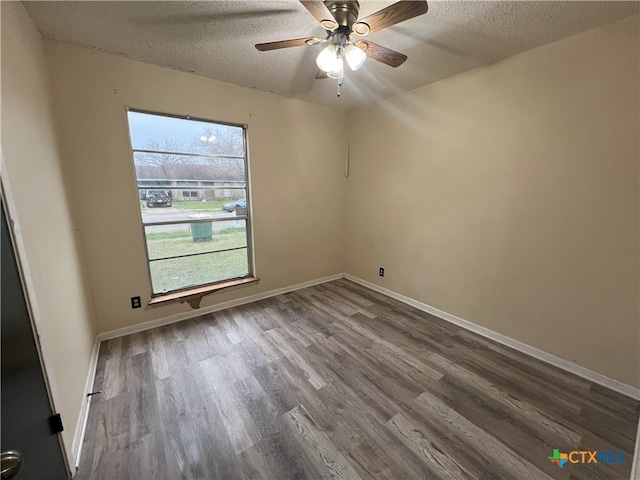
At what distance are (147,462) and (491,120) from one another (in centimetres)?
338

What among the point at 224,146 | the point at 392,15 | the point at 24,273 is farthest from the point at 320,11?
the point at 224,146

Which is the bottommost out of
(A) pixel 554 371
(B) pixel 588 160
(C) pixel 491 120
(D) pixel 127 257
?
(A) pixel 554 371

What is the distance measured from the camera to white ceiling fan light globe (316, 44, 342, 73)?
158cm

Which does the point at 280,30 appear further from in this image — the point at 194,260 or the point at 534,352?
the point at 534,352

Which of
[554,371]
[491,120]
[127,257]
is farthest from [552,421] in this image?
[127,257]

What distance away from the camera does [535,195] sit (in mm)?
2064

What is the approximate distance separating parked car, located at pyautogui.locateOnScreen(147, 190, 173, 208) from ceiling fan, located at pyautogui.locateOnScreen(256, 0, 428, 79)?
168cm

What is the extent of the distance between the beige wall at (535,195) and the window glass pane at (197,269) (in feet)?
6.80

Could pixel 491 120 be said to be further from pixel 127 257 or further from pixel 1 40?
pixel 127 257

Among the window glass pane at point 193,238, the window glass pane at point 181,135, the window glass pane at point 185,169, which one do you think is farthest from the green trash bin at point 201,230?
the window glass pane at point 181,135

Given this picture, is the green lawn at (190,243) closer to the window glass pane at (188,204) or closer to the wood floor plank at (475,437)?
the window glass pane at (188,204)

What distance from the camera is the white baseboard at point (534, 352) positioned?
181 cm

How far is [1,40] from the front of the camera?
1.18 meters

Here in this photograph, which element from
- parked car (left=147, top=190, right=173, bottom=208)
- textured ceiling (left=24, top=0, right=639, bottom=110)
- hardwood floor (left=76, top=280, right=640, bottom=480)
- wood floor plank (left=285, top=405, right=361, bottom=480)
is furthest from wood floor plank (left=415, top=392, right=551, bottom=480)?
parked car (left=147, top=190, right=173, bottom=208)
